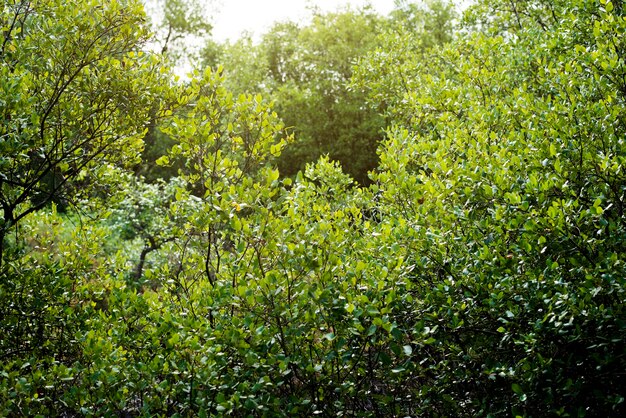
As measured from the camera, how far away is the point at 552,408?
12.4 ft

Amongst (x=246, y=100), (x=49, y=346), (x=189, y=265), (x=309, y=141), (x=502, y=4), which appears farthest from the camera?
(x=309, y=141)

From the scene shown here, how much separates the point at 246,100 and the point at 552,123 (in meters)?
2.49

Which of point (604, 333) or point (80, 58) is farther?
point (80, 58)

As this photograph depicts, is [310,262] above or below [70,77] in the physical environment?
below

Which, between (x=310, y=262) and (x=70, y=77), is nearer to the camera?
(x=310, y=262)

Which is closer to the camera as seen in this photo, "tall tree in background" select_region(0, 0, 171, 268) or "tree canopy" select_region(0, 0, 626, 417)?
"tree canopy" select_region(0, 0, 626, 417)

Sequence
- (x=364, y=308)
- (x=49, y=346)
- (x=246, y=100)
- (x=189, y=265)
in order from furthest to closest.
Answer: (x=49, y=346), (x=189, y=265), (x=246, y=100), (x=364, y=308)

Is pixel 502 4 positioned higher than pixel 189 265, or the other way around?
pixel 502 4

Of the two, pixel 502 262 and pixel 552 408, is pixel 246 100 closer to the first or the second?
pixel 502 262

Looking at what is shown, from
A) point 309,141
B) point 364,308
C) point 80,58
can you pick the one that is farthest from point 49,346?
point 309,141

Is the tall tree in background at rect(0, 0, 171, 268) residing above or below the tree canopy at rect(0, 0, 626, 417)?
above

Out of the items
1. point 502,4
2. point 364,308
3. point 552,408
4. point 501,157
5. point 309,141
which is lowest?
point 552,408

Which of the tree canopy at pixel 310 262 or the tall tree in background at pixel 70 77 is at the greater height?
the tall tree in background at pixel 70 77

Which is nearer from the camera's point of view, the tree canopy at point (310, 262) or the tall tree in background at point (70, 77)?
the tree canopy at point (310, 262)
